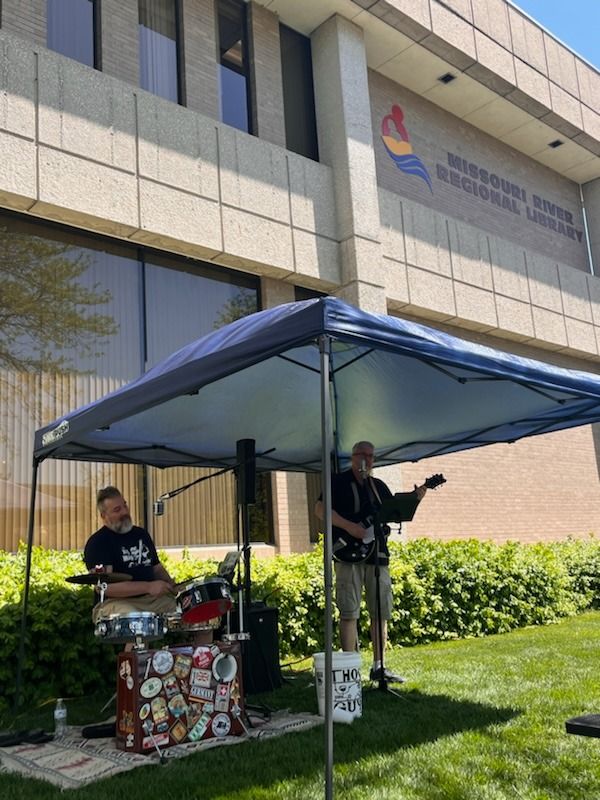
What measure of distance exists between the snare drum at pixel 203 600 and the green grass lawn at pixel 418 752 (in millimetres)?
945

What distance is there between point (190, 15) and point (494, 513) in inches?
413

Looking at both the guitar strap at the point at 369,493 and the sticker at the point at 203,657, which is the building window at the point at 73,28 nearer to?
the guitar strap at the point at 369,493

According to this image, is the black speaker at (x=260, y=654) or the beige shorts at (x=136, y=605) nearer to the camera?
the beige shorts at (x=136, y=605)

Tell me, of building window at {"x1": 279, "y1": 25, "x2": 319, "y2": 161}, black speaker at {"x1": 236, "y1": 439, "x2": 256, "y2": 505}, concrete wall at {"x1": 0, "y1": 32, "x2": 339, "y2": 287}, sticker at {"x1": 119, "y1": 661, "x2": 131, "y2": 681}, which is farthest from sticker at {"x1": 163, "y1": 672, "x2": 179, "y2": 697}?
building window at {"x1": 279, "y1": 25, "x2": 319, "y2": 161}

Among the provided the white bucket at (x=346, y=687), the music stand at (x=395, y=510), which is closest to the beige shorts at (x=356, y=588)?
the music stand at (x=395, y=510)

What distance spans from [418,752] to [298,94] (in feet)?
37.9

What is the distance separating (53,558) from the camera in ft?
27.3

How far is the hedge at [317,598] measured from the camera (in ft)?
22.2

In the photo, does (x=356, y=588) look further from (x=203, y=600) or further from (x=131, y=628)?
(x=131, y=628)

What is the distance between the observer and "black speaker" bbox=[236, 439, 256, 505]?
21.5 feet

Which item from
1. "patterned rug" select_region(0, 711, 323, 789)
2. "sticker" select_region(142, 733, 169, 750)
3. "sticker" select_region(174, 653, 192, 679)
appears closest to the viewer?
"patterned rug" select_region(0, 711, 323, 789)

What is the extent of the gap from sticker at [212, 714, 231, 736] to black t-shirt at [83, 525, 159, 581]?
1554mm

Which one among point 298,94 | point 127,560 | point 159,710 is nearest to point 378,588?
point 127,560

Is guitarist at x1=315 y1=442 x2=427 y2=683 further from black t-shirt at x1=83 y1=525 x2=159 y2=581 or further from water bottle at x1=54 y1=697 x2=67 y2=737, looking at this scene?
water bottle at x1=54 y1=697 x2=67 y2=737
